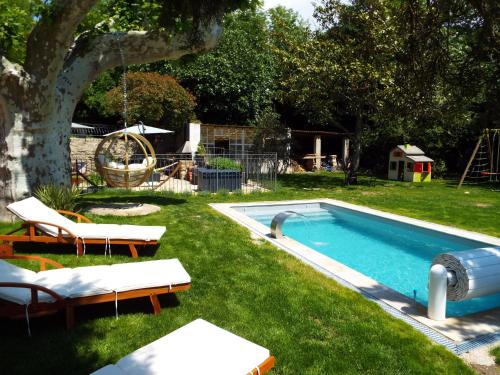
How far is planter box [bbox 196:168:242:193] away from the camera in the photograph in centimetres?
1448

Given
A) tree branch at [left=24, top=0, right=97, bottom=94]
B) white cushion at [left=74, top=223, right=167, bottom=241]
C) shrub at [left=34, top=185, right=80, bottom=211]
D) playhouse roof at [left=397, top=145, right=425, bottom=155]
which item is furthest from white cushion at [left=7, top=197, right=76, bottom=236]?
playhouse roof at [left=397, top=145, right=425, bottom=155]

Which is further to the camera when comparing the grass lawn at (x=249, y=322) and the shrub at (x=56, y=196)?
the shrub at (x=56, y=196)

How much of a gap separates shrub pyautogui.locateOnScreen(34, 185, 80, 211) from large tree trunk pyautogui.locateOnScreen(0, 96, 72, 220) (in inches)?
12.8

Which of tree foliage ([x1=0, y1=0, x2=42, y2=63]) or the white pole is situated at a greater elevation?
tree foliage ([x1=0, y1=0, x2=42, y2=63])

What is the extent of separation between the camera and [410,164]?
19953 millimetres

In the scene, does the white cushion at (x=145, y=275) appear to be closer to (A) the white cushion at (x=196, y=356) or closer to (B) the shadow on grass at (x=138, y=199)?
(A) the white cushion at (x=196, y=356)

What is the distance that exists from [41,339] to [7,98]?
20.1 ft

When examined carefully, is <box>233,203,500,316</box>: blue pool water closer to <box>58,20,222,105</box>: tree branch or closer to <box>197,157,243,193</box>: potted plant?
<box>197,157,243,193</box>: potted plant

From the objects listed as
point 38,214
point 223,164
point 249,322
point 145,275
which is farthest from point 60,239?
point 223,164

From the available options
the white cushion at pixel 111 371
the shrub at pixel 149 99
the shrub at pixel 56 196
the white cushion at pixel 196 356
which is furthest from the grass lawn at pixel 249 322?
the shrub at pixel 149 99

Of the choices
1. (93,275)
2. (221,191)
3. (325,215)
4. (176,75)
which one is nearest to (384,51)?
(325,215)

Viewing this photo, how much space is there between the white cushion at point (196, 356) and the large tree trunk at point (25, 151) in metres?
6.67

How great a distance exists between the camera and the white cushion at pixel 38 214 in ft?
21.1

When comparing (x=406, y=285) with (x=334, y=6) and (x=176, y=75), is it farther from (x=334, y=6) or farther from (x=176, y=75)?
(x=176, y=75)
